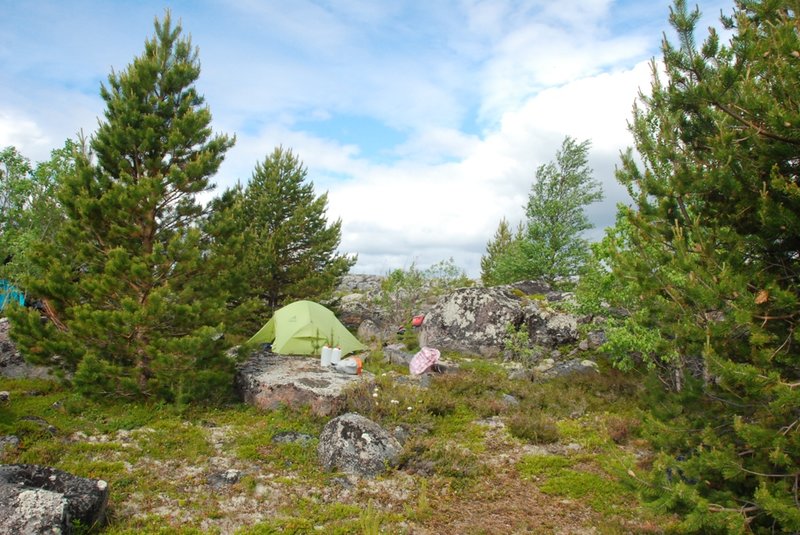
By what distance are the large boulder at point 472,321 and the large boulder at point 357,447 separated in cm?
1026

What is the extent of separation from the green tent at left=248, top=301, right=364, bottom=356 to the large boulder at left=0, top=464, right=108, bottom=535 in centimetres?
951

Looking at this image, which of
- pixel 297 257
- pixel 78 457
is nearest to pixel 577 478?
pixel 78 457

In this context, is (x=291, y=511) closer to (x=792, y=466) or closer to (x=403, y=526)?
(x=403, y=526)

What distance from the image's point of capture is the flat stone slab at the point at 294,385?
11109mm

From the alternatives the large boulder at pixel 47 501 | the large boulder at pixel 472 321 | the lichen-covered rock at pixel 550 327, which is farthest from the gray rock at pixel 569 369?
the large boulder at pixel 47 501

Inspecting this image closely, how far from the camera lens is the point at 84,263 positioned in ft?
38.4

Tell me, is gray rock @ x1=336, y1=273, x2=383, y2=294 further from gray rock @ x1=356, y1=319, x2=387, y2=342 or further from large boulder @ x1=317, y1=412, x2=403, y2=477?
large boulder @ x1=317, y1=412, x2=403, y2=477

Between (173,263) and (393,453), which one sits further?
(173,263)

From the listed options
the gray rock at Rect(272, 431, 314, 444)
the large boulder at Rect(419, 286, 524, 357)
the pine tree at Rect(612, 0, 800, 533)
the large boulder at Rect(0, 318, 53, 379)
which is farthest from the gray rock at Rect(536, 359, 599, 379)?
the large boulder at Rect(0, 318, 53, 379)

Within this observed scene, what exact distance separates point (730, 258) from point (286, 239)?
63.2 ft

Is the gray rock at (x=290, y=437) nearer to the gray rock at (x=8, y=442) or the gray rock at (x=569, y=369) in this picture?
the gray rock at (x=8, y=442)

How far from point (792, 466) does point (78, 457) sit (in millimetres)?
10055

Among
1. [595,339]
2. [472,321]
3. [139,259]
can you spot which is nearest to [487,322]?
[472,321]

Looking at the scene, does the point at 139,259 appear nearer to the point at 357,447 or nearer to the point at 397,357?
the point at 357,447
